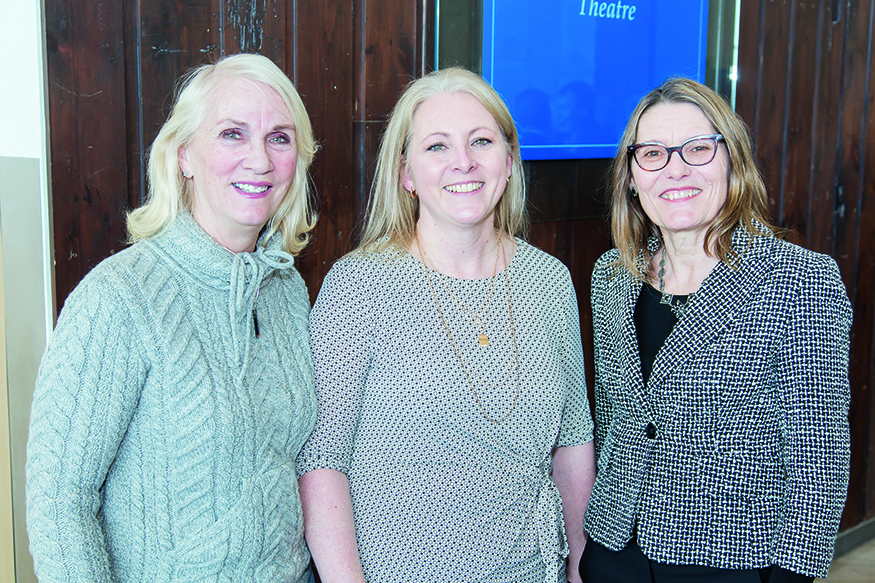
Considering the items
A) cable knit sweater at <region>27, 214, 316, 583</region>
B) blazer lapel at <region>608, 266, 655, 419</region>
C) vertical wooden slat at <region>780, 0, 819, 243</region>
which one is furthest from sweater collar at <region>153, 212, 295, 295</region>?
vertical wooden slat at <region>780, 0, 819, 243</region>

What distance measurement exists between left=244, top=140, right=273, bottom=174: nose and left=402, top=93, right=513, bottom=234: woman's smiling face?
38 centimetres

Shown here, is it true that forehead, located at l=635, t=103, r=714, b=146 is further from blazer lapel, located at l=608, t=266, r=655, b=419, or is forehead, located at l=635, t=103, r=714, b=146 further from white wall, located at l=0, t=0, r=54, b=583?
white wall, located at l=0, t=0, r=54, b=583

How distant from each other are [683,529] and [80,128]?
148 cm

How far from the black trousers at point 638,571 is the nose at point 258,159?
107 centimetres

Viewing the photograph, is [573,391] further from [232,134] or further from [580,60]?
[580,60]

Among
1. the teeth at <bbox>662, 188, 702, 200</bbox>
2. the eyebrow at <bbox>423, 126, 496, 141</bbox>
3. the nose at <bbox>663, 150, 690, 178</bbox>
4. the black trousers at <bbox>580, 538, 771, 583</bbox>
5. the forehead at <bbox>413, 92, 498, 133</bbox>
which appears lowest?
the black trousers at <bbox>580, 538, 771, 583</bbox>

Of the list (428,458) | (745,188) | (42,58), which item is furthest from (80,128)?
(745,188)

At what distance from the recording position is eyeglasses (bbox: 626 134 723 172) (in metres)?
1.69

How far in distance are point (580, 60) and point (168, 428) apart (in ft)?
6.01

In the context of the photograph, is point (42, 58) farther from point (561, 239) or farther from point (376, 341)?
A: point (561, 239)

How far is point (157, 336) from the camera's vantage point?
1.32 metres

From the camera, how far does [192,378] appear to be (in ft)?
4.45

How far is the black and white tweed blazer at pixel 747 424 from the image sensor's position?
1.49m

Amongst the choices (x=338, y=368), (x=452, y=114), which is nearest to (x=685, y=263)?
(x=452, y=114)
